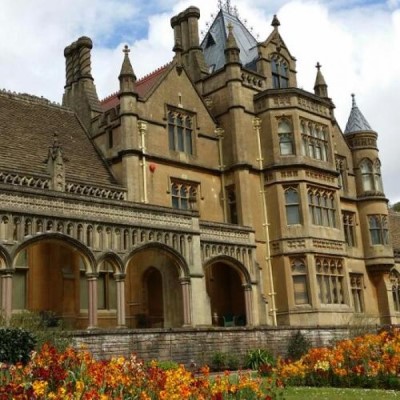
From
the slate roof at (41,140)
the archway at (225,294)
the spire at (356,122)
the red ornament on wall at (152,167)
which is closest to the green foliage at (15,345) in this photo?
the slate roof at (41,140)

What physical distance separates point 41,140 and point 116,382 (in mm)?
17619

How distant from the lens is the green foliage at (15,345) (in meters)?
11.6

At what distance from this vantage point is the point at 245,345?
795 inches

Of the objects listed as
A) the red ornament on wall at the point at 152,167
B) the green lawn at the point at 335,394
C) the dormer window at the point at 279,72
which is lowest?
the green lawn at the point at 335,394

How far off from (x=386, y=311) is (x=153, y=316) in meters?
13.8

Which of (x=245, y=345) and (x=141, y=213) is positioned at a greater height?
(x=141, y=213)

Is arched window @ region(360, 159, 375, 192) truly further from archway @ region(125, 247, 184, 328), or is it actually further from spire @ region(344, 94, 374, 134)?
archway @ region(125, 247, 184, 328)

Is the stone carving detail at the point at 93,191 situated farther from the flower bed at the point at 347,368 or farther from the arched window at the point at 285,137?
the flower bed at the point at 347,368

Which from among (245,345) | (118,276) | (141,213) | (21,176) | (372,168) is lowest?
(245,345)

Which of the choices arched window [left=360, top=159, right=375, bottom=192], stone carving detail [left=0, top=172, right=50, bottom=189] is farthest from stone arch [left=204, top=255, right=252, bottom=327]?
arched window [left=360, top=159, right=375, bottom=192]

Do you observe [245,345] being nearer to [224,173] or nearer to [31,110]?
[224,173]

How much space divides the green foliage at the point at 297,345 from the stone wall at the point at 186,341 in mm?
152

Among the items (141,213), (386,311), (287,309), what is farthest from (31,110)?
(386,311)

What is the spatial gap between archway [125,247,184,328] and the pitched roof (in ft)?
23.4
